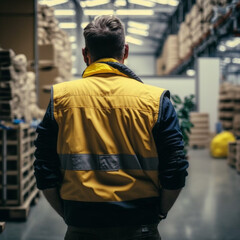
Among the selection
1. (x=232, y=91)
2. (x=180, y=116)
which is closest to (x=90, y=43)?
(x=180, y=116)

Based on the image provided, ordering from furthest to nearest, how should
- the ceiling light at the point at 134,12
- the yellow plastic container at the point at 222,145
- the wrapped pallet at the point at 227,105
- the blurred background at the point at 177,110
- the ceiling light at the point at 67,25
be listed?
the ceiling light at the point at 67,25 < the ceiling light at the point at 134,12 < the wrapped pallet at the point at 227,105 < the yellow plastic container at the point at 222,145 < the blurred background at the point at 177,110

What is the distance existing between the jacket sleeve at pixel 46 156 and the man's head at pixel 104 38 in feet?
1.11

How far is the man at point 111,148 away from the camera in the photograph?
1.25m

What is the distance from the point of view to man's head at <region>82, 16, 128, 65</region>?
51.5 inches

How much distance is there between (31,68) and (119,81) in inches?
188

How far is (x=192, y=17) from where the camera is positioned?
1256 centimetres

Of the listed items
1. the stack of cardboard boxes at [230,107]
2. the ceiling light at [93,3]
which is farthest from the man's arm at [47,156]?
the ceiling light at [93,3]

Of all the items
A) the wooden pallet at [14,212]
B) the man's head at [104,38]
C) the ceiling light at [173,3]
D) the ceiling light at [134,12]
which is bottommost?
the wooden pallet at [14,212]

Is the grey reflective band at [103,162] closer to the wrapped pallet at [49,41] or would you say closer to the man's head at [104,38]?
the man's head at [104,38]

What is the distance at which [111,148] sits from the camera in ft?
4.11

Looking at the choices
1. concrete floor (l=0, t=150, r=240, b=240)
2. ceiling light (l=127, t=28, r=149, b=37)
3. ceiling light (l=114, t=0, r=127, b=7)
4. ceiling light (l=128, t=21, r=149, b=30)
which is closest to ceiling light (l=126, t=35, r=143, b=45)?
ceiling light (l=127, t=28, r=149, b=37)

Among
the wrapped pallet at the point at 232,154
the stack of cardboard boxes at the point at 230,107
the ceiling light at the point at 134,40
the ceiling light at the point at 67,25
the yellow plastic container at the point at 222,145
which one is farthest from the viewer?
the ceiling light at the point at 134,40

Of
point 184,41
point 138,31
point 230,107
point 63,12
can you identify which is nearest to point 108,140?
point 230,107

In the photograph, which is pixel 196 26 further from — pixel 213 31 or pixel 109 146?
pixel 109 146
